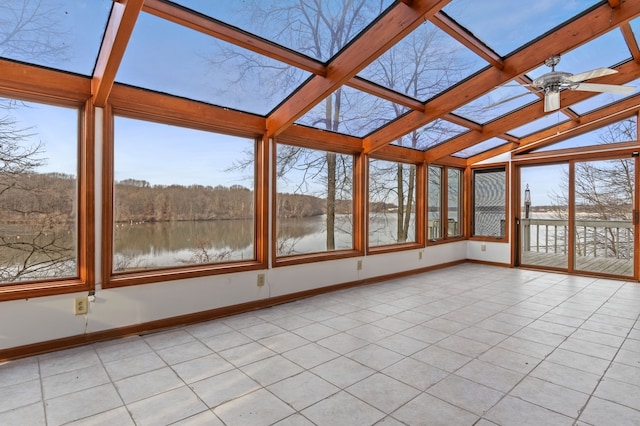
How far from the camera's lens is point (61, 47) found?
2500 millimetres

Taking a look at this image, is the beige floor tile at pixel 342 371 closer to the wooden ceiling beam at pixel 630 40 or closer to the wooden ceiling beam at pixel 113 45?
the wooden ceiling beam at pixel 113 45

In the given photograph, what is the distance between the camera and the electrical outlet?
9.27ft

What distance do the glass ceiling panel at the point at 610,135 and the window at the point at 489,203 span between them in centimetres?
133

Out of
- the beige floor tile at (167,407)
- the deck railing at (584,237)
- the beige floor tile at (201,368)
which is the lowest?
the beige floor tile at (167,407)

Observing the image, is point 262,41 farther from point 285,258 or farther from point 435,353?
point 435,353

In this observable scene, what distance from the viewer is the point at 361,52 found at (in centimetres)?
295

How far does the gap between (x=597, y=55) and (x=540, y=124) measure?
2054 millimetres

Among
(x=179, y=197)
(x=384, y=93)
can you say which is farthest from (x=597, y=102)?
(x=179, y=197)

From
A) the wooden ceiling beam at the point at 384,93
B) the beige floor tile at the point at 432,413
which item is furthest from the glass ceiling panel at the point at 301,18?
the beige floor tile at the point at 432,413

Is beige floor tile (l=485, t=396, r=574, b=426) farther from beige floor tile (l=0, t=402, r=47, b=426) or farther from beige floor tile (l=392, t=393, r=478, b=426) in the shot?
beige floor tile (l=0, t=402, r=47, b=426)

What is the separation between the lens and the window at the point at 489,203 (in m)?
6.89

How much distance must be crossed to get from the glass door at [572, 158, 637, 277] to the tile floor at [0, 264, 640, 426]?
2466 mm

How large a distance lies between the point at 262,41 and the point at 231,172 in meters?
1.59

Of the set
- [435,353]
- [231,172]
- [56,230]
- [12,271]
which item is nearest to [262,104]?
[231,172]
